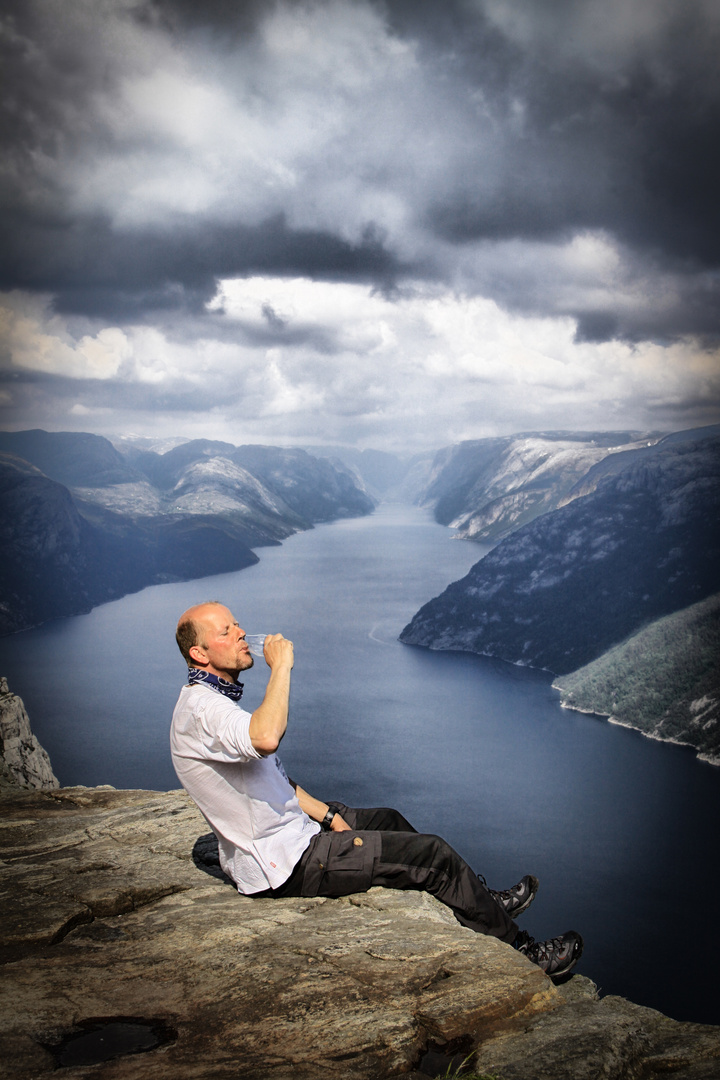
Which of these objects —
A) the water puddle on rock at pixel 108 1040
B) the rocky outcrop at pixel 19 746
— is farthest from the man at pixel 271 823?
the rocky outcrop at pixel 19 746

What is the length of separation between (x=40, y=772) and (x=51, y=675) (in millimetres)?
114929

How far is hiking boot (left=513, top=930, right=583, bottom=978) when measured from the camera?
6910mm

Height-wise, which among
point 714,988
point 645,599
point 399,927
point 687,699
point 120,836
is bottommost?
point 714,988

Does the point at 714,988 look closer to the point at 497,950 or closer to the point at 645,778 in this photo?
the point at 645,778

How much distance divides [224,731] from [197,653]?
0.83m

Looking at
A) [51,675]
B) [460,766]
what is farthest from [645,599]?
[51,675]

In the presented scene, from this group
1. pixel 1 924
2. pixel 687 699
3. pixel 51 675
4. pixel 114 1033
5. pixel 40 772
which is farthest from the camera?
pixel 51 675

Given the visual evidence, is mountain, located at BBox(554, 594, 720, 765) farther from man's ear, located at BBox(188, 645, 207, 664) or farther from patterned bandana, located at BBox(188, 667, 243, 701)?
man's ear, located at BBox(188, 645, 207, 664)

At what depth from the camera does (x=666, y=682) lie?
129250 mm

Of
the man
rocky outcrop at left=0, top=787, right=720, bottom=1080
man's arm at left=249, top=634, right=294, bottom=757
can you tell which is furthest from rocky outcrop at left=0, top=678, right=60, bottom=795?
man's arm at left=249, top=634, right=294, bottom=757

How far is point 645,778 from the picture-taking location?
97.6m

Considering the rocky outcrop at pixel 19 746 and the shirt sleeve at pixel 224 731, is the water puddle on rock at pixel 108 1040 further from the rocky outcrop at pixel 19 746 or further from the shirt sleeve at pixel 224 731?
the rocky outcrop at pixel 19 746

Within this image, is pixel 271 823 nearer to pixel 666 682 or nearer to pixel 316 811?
pixel 316 811

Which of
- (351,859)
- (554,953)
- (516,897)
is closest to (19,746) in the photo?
(351,859)
